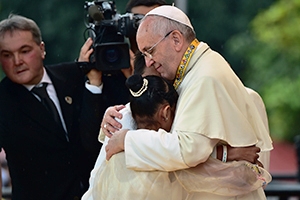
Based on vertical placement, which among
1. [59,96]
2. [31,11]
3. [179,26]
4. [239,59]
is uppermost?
[179,26]

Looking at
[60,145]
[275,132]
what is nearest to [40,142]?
[60,145]

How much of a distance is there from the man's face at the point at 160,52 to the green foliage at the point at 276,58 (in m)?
13.3

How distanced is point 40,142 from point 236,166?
5.51 feet

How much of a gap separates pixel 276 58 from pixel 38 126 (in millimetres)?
14325

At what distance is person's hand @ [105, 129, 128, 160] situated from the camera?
429 centimetres

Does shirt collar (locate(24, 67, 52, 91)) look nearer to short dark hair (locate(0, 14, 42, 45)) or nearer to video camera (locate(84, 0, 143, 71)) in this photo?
short dark hair (locate(0, 14, 42, 45))

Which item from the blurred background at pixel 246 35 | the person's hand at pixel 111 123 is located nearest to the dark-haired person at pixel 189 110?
the person's hand at pixel 111 123

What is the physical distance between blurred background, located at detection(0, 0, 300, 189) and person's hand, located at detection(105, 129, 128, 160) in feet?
43.6

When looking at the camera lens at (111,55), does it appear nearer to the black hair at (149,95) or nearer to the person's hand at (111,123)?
the person's hand at (111,123)

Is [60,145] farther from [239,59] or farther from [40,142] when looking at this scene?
[239,59]

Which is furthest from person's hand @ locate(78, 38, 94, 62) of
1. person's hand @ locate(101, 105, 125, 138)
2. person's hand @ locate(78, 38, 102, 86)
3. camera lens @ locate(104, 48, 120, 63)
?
person's hand @ locate(101, 105, 125, 138)

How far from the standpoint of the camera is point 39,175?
18.1 feet

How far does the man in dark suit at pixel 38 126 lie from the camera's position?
5469 mm

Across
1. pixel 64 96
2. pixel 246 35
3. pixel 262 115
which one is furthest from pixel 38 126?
pixel 246 35
